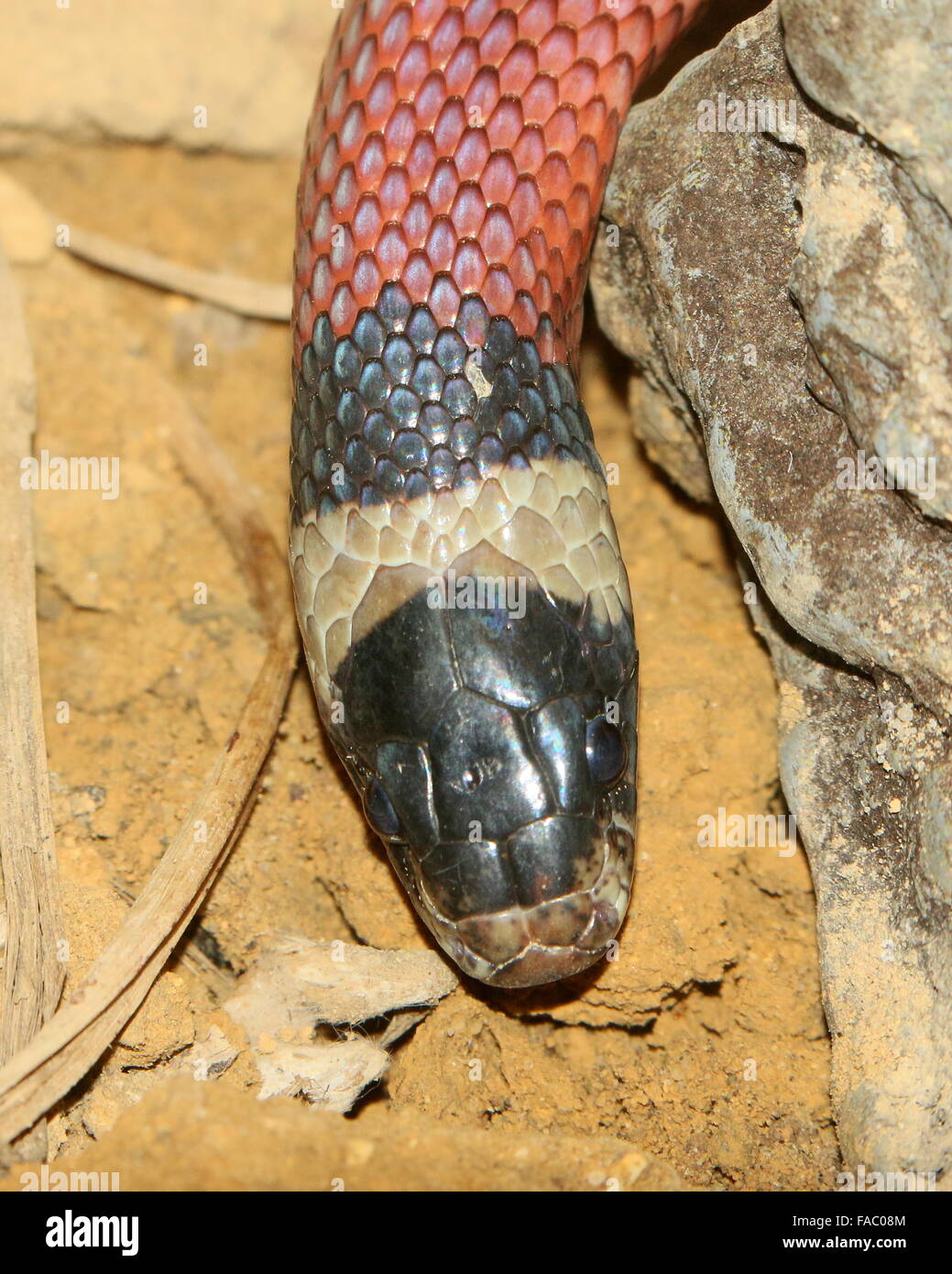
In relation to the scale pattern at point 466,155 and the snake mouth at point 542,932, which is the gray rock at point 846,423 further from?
the snake mouth at point 542,932

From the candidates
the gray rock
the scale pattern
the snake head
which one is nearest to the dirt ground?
the gray rock

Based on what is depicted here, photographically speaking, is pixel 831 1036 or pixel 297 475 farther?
pixel 297 475

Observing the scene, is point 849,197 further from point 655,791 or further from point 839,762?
point 655,791

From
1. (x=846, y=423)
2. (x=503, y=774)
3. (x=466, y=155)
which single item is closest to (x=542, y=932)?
(x=503, y=774)

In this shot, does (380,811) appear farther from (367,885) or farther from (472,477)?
(472,477)

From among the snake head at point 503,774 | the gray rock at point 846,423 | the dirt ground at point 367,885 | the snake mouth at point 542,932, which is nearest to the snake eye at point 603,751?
the snake head at point 503,774

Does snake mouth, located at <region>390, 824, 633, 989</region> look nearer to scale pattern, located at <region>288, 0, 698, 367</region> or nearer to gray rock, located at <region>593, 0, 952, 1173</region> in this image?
gray rock, located at <region>593, 0, 952, 1173</region>
